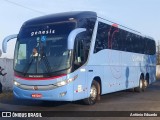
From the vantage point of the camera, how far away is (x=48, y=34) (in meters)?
12.4

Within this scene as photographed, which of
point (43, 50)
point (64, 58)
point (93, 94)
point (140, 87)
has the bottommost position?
point (140, 87)

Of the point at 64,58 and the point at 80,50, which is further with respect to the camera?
the point at 80,50

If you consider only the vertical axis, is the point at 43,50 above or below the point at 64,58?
above

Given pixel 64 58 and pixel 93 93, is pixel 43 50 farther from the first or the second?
pixel 93 93

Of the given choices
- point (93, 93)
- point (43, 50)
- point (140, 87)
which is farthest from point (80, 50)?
point (140, 87)

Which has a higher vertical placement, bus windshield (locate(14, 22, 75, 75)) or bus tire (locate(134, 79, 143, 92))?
bus windshield (locate(14, 22, 75, 75))

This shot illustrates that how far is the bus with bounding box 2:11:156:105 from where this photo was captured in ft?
38.7

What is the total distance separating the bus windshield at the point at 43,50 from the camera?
38.9 feet

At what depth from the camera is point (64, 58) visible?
1176 centimetres

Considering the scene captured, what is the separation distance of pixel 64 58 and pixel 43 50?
979mm

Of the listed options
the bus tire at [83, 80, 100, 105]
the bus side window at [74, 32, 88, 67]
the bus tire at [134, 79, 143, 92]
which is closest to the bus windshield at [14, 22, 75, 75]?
the bus side window at [74, 32, 88, 67]

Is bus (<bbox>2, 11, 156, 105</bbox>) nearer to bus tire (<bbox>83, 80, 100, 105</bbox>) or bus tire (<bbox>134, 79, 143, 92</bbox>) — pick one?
bus tire (<bbox>83, 80, 100, 105</bbox>)

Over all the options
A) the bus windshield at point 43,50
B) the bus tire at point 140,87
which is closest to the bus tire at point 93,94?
the bus windshield at point 43,50

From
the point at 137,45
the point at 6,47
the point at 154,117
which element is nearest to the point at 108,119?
the point at 154,117
